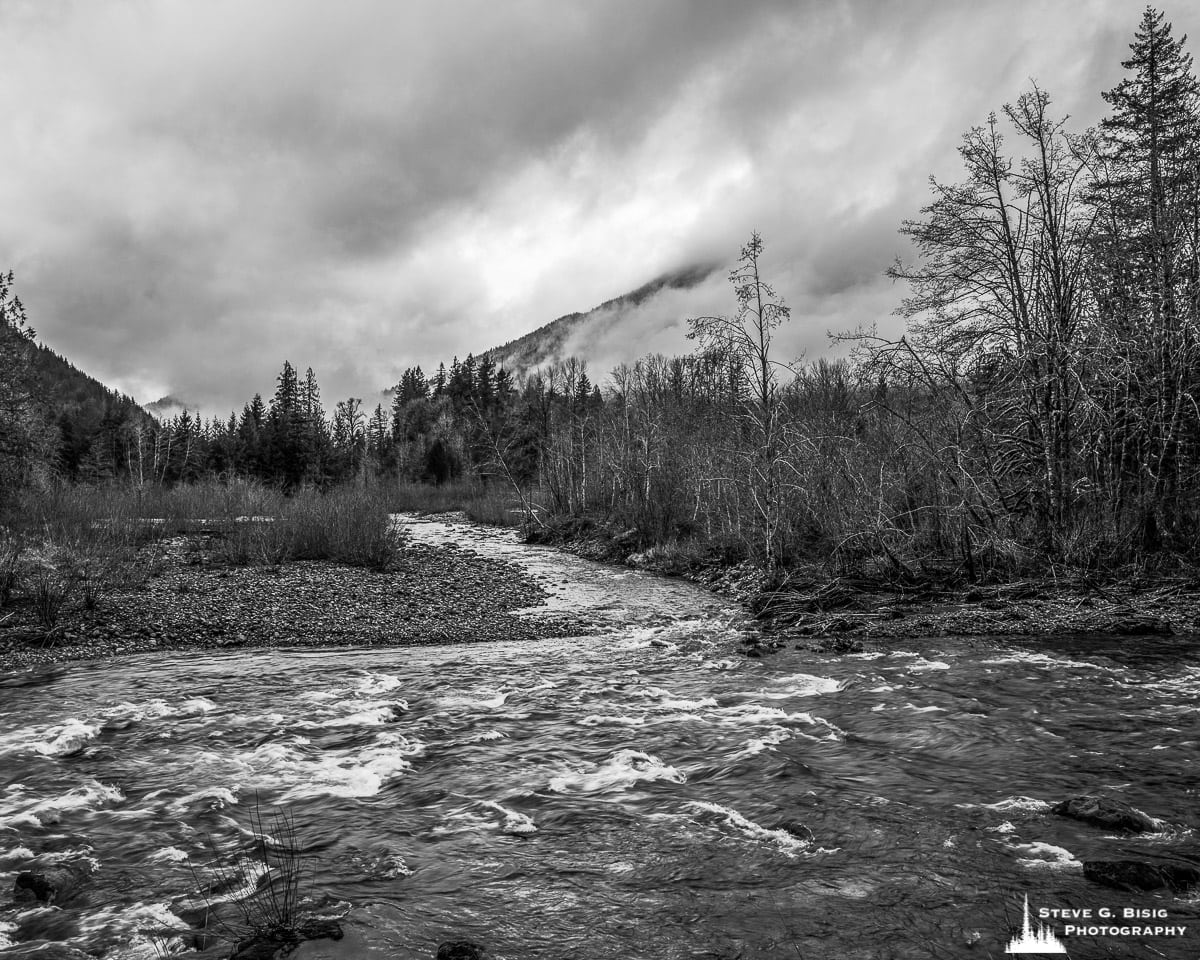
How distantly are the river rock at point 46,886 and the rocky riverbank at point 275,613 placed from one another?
729 centimetres

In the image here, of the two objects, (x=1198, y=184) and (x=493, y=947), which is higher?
(x=1198, y=184)

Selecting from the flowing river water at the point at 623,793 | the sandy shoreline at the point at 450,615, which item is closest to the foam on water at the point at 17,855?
the flowing river water at the point at 623,793

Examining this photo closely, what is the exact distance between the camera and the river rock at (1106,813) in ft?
15.6

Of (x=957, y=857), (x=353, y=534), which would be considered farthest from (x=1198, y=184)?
(x=353, y=534)

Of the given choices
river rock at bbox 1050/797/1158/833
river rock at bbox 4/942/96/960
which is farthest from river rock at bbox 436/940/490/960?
river rock at bbox 1050/797/1158/833

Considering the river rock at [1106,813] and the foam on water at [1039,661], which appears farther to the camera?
the foam on water at [1039,661]

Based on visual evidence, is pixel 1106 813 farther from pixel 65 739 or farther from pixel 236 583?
pixel 236 583

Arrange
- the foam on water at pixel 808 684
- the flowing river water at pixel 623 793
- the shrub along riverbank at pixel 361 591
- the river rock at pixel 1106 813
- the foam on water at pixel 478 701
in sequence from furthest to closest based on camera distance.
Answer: the shrub along riverbank at pixel 361 591, the foam on water at pixel 808 684, the foam on water at pixel 478 701, the river rock at pixel 1106 813, the flowing river water at pixel 623 793

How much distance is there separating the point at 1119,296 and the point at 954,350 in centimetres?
321

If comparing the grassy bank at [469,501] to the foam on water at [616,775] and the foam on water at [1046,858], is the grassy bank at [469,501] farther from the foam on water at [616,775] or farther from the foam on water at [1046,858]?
the foam on water at [1046,858]

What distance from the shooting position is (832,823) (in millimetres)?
5078

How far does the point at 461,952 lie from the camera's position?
3.53 meters

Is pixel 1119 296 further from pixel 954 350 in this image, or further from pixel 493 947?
pixel 493 947

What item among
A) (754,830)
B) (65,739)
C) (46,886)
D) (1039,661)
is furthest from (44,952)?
(1039,661)
